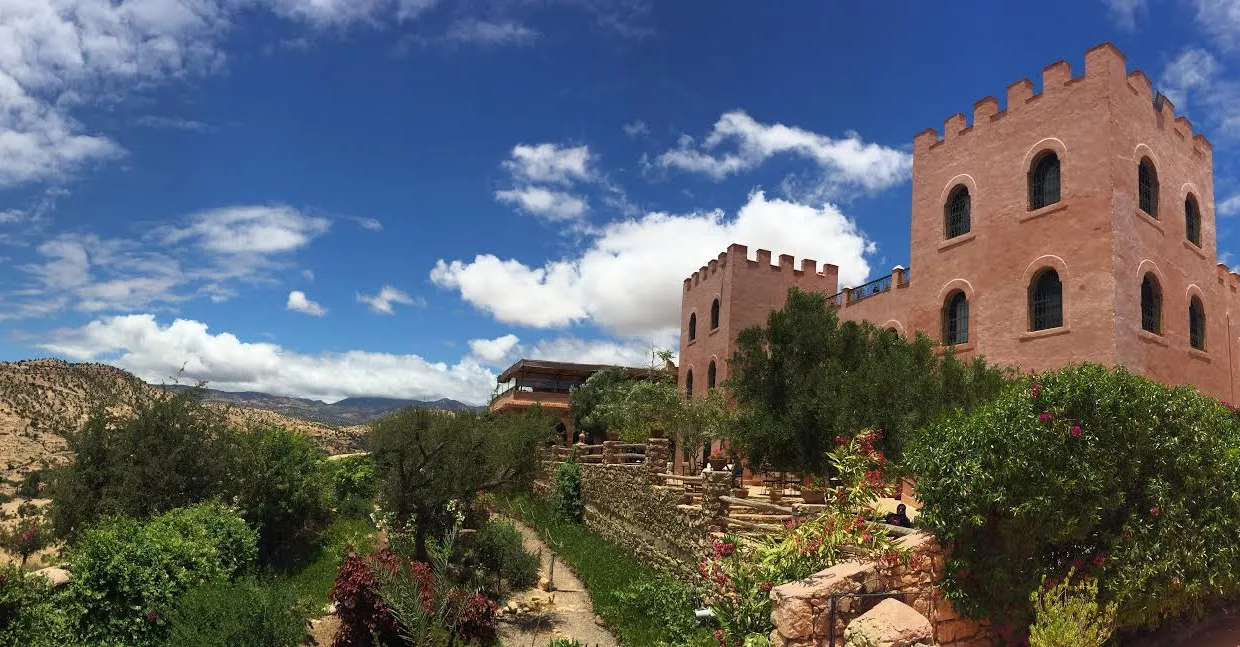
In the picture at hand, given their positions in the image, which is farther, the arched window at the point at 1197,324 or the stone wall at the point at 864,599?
the arched window at the point at 1197,324

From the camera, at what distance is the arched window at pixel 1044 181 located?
15.5 metres

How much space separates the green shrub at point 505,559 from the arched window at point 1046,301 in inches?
462

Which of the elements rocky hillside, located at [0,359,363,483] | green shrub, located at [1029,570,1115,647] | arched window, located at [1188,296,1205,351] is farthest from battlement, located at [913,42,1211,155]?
rocky hillside, located at [0,359,363,483]

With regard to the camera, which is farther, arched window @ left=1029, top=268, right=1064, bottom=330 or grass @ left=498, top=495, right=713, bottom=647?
arched window @ left=1029, top=268, right=1064, bottom=330

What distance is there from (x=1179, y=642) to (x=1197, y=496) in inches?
79.6

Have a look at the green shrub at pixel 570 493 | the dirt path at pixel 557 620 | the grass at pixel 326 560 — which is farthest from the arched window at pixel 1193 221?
the grass at pixel 326 560

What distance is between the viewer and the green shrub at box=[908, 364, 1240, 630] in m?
6.76

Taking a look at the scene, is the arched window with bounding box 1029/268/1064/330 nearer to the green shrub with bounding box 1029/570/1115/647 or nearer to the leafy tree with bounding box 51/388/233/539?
the green shrub with bounding box 1029/570/1115/647

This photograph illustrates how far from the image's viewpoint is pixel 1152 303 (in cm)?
1518

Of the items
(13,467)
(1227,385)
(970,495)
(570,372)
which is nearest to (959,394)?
(970,495)

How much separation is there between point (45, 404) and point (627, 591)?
43.0 metres

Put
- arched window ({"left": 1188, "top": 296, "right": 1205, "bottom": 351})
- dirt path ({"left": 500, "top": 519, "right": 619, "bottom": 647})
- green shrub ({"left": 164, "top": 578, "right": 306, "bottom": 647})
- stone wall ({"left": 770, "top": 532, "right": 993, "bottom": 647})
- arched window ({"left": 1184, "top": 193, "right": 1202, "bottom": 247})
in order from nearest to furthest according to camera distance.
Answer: stone wall ({"left": 770, "top": 532, "right": 993, "bottom": 647}) → green shrub ({"left": 164, "top": 578, "right": 306, "bottom": 647}) → dirt path ({"left": 500, "top": 519, "right": 619, "bottom": 647}) → arched window ({"left": 1188, "top": 296, "right": 1205, "bottom": 351}) → arched window ({"left": 1184, "top": 193, "right": 1202, "bottom": 247})

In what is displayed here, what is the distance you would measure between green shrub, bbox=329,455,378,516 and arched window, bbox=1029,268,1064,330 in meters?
19.7

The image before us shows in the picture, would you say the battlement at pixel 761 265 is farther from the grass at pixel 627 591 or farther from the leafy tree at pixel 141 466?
the leafy tree at pixel 141 466
